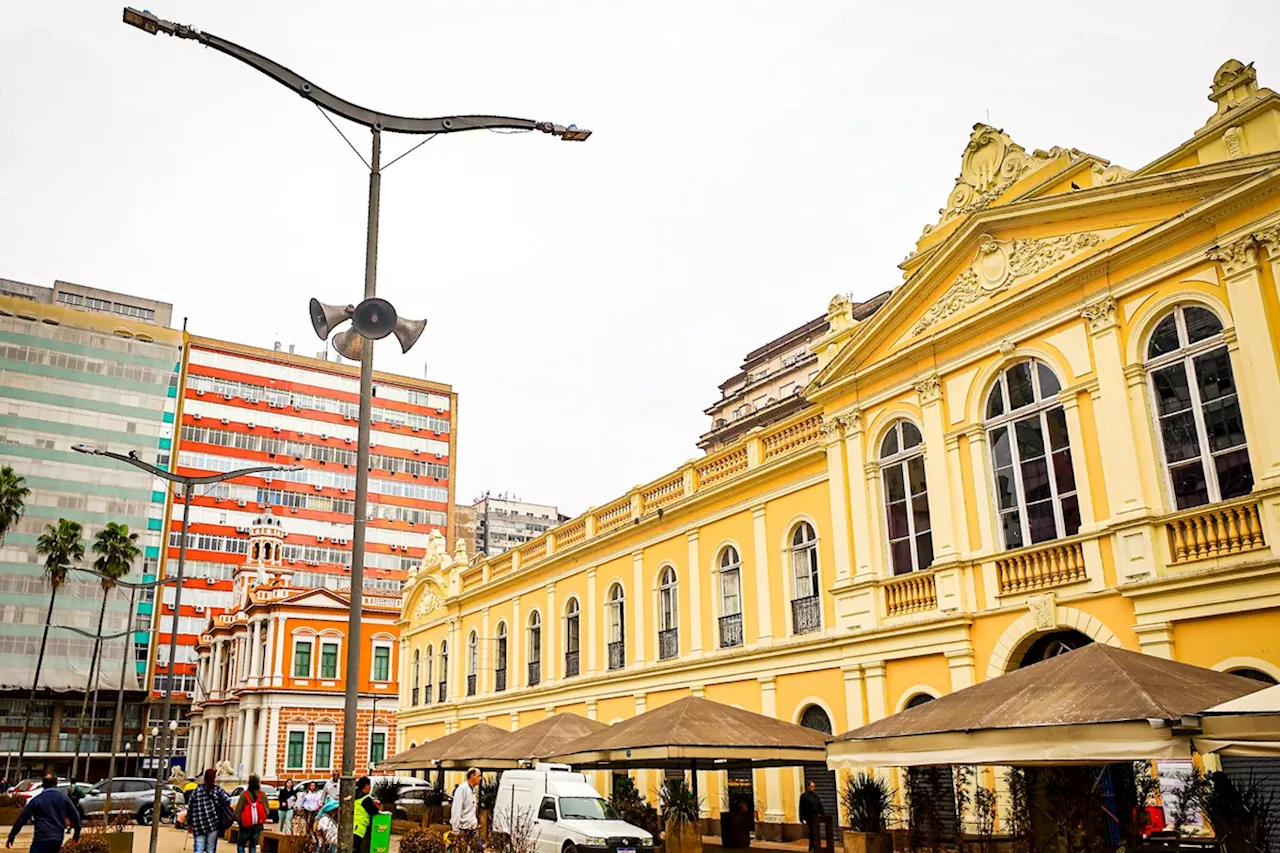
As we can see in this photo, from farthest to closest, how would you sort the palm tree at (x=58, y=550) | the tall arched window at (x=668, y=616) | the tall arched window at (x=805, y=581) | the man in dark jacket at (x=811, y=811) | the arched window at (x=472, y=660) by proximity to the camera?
the palm tree at (x=58, y=550), the arched window at (x=472, y=660), the tall arched window at (x=668, y=616), the tall arched window at (x=805, y=581), the man in dark jacket at (x=811, y=811)

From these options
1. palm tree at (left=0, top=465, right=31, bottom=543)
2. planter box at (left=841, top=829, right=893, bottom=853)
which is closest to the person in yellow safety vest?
planter box at (left=841, top=829, right=893, bottom=853)

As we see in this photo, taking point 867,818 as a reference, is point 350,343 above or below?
above

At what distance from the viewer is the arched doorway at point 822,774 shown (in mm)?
21219

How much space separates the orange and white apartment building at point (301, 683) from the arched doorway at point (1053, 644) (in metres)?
45.8

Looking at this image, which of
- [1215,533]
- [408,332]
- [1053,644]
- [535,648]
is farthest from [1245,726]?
[535,648]

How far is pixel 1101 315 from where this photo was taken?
54.7 feet

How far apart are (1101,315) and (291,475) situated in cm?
6999

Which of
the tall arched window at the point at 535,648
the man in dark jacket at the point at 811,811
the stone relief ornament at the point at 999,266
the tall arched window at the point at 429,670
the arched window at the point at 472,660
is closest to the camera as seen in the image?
the stone relief ornament at the point at 999,266

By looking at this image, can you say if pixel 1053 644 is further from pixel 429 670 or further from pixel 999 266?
pixel 429 670

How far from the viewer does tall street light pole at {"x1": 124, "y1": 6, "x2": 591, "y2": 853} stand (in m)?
8.67

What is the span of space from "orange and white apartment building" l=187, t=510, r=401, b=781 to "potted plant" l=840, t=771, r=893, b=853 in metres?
43.9

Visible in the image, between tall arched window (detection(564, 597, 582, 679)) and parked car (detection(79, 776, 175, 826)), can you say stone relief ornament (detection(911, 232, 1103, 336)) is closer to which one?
tall arched window (detection(564, 597, 582, 679))

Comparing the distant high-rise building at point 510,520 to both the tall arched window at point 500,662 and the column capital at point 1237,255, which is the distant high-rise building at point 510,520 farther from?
the column capital at point 1237,255

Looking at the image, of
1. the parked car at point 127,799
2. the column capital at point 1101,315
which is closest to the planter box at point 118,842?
the parked car at point 127,799
